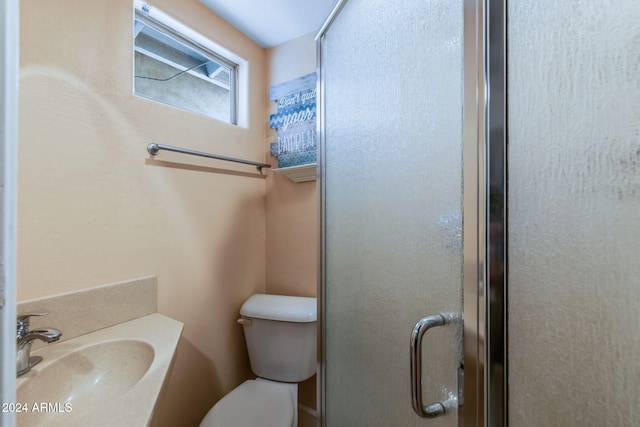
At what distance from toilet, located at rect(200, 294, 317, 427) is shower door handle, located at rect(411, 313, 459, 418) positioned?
78 centimetres

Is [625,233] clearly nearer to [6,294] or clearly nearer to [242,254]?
[6,294]

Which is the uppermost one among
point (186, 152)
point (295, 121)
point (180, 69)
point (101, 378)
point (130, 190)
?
point (180, 69)

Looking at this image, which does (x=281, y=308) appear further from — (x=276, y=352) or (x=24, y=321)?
(x=24, y=321)

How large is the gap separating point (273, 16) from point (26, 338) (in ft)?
5.34

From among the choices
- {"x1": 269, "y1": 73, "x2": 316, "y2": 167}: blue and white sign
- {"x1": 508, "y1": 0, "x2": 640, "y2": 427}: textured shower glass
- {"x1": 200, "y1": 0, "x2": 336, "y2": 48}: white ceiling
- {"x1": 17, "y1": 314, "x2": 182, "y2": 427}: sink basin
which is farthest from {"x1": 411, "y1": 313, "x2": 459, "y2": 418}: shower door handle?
{"x1": 200, "y1": 0, "x2": 336, "y2": 48}: white ceiling

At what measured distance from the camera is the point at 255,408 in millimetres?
1163

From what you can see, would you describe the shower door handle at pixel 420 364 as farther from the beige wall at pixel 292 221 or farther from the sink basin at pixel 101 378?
the beige wall at pixel 292 221

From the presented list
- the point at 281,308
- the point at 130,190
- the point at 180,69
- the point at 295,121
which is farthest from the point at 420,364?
the point at 180,69

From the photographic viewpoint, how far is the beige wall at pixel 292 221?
5.01 feet

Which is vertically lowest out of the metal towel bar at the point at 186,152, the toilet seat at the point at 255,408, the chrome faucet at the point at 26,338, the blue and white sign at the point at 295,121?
the toilet seat at the point at 255,408

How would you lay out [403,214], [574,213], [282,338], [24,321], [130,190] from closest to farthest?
[574,213] → [403,214] → [24,321] → [130,190] → [282,338]

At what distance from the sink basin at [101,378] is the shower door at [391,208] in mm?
561

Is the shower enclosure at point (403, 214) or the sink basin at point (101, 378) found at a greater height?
the shower enclosure at point (403, 214)

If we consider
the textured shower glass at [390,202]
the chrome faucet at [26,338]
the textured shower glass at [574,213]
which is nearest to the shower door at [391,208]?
the textured shower glass at [390,202]
